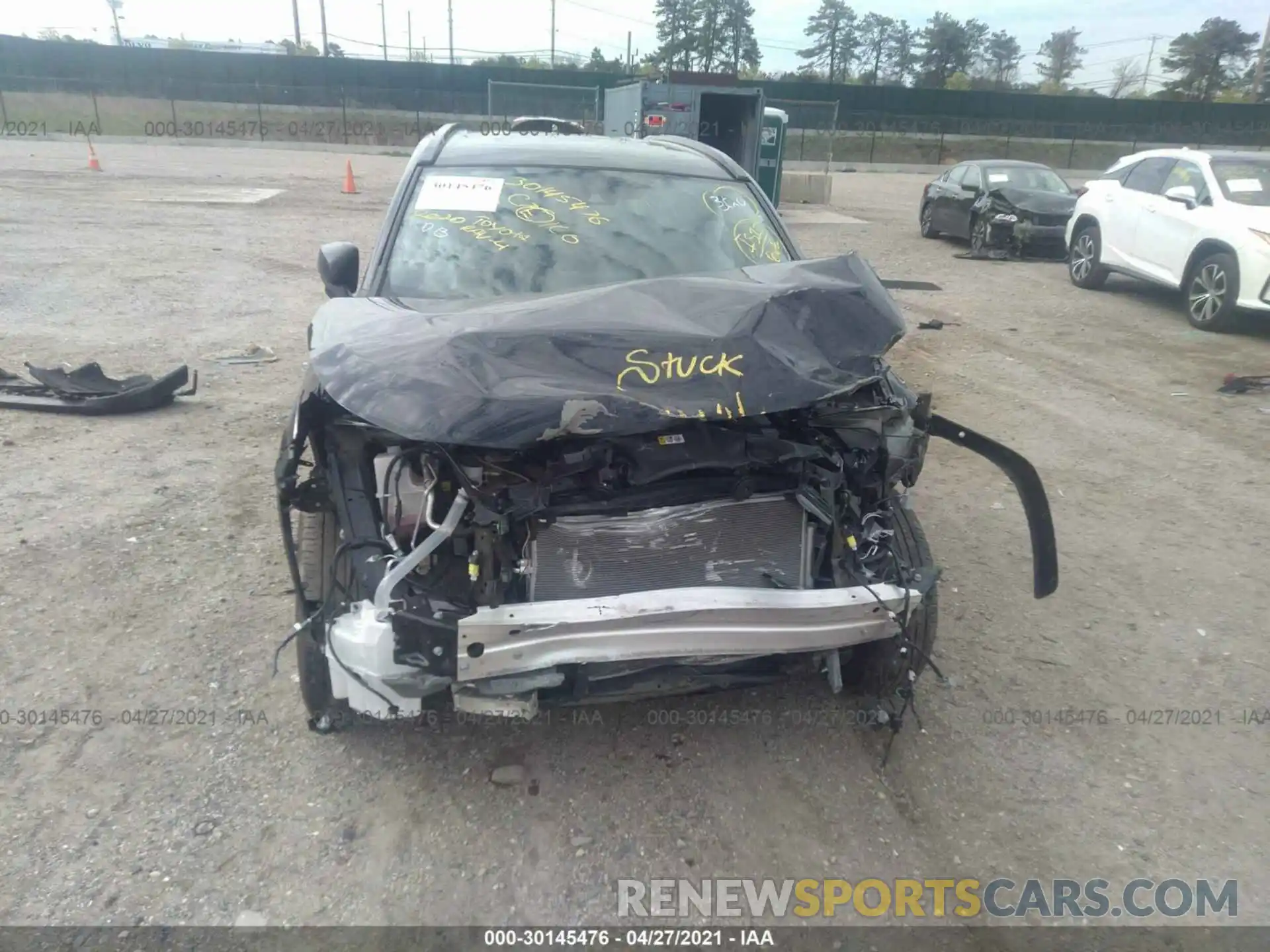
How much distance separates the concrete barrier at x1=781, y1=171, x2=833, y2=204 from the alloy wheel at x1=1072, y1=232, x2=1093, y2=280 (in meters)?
9.83

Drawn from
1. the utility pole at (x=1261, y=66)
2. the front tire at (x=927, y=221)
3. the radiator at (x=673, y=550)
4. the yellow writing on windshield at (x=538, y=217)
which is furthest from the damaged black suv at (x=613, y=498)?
the utility pole at (x=1261, y=66)

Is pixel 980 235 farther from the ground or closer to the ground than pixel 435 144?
closer to the ground

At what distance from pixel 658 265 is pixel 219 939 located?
2.85 metres

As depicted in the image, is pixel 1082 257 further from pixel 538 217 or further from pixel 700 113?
pixel 538 217

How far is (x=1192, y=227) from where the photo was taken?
9.23m

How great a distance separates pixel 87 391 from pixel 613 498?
4.96 m

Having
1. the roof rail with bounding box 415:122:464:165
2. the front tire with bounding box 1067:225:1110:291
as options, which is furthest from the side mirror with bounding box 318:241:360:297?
the front tire with bounding box 1067:225:1110:291

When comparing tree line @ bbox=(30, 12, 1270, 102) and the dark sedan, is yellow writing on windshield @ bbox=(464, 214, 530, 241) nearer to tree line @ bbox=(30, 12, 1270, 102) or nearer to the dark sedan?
the dark sedan

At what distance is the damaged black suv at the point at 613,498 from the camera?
2.41m

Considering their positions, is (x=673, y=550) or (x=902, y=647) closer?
(x=673, y=550)

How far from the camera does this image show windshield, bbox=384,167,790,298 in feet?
Result: 11.9

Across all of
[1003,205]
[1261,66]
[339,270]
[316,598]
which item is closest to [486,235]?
[339,270]

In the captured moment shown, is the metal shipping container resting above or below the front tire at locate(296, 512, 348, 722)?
above

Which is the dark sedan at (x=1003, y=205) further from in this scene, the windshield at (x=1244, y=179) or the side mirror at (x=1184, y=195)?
the windshield at (x=1244, y=179)
